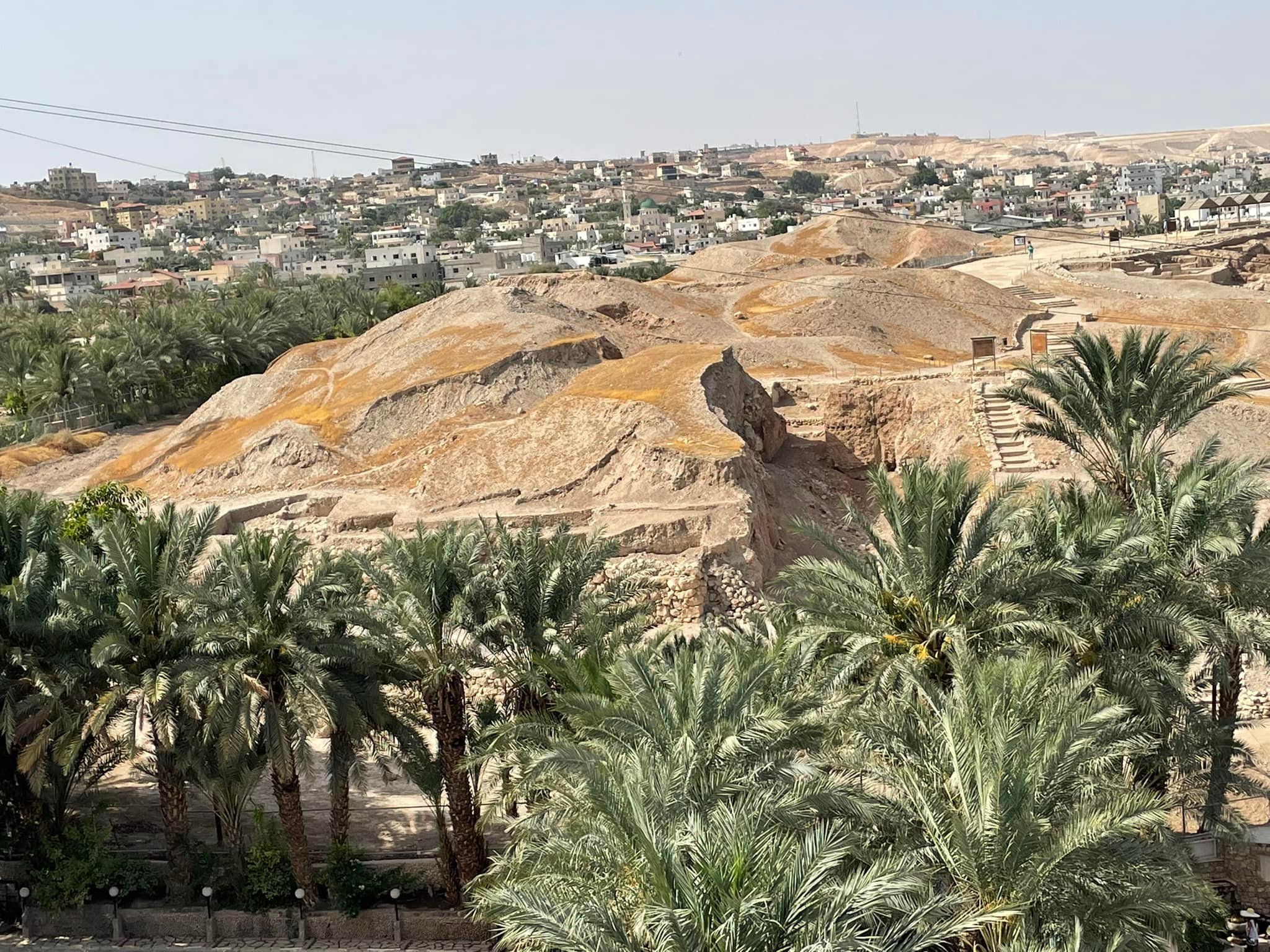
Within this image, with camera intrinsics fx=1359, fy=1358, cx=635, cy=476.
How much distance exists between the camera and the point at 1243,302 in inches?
1775

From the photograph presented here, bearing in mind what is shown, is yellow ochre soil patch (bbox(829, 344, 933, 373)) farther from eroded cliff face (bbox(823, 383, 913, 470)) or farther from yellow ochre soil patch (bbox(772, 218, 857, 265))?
yellow ochre soil patch (bbox(772, 218, 857, 265))

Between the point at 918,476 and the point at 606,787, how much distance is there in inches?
185

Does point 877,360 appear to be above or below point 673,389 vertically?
below

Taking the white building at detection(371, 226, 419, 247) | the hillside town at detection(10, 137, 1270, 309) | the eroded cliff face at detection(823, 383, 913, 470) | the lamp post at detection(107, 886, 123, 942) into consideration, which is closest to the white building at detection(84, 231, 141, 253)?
the hillside town at detection(10, 137, 1270, 309)

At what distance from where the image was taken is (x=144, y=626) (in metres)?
13.2

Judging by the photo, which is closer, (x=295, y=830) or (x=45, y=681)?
(x=45, y=681)

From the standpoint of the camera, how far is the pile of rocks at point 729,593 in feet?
65.6

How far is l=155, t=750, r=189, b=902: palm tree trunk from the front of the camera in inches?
543

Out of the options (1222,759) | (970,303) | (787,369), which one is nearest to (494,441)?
(787,369)

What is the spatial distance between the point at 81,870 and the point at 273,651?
3.39m

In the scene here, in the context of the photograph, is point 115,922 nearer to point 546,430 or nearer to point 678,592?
point 678,592

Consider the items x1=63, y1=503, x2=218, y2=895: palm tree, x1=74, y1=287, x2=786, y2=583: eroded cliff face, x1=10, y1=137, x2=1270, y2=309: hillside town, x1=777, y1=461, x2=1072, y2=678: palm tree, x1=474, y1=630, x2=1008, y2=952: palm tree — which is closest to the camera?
x1=474, y1=630, x2=1008, y2=952: palm tree

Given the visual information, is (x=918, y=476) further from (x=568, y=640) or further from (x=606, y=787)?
(x=606, y=787)

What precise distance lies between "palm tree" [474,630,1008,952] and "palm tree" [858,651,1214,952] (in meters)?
0.35
